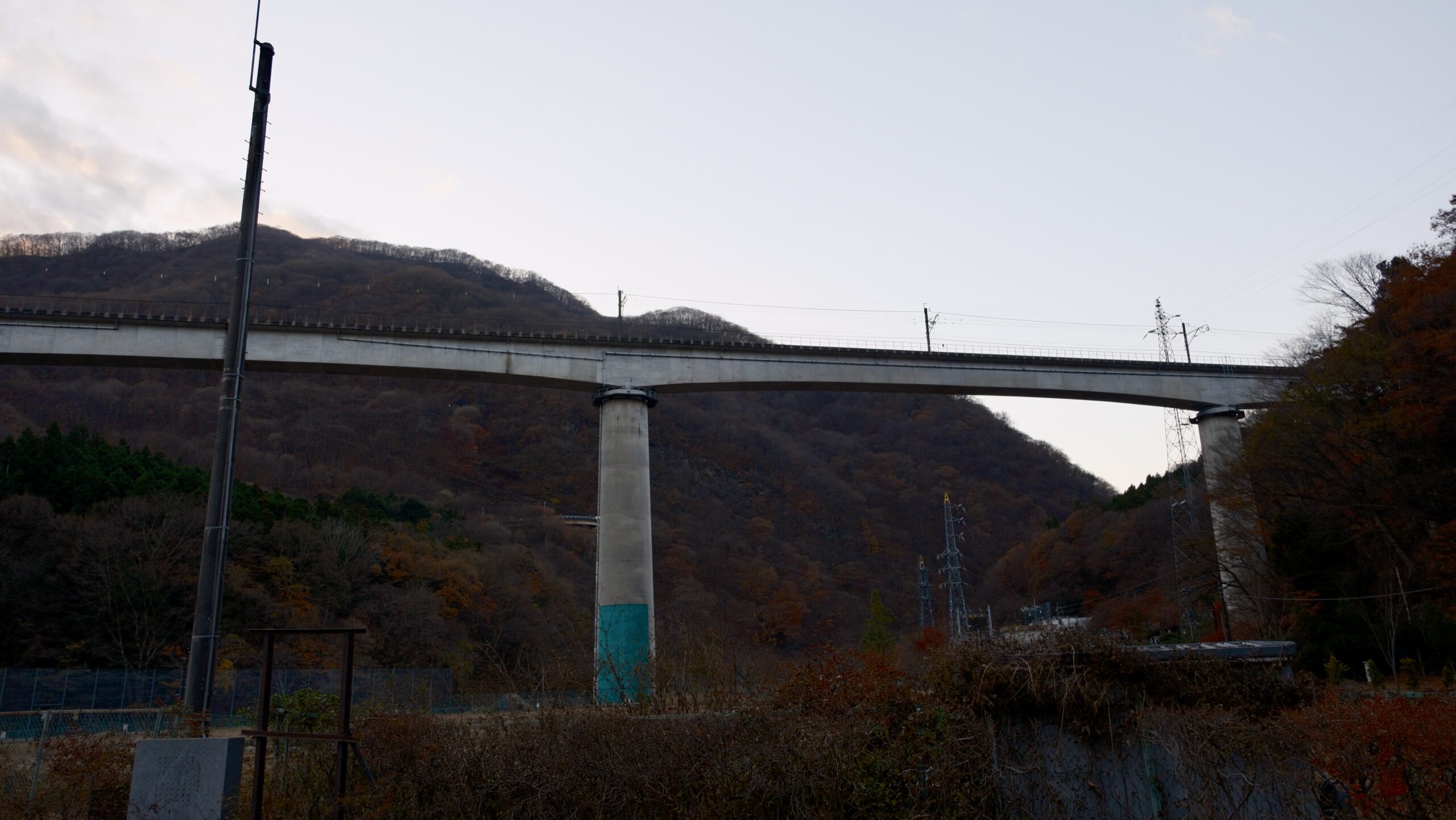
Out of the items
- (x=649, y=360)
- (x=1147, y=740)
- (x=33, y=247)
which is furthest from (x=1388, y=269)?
(x=33, y=247)

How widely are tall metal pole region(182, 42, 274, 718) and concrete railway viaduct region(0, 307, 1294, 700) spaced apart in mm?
13573

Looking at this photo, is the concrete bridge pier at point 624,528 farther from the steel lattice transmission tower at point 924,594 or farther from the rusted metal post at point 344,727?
the steel lattice transmission tower at point 924,594

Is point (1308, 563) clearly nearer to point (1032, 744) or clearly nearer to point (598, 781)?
point (1032, 744)

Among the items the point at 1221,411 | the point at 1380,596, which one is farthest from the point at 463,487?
the point at 1380,596

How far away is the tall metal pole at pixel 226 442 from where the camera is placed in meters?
11.5

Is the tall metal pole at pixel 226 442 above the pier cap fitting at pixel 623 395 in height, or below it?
below

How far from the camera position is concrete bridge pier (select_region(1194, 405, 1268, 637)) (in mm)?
35062

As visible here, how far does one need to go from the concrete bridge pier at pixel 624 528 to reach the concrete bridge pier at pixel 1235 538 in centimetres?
2125

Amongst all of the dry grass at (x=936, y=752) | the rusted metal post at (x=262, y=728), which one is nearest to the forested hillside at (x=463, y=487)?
the dry grass at (x=936, y=752)

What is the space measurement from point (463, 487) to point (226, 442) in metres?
73.8

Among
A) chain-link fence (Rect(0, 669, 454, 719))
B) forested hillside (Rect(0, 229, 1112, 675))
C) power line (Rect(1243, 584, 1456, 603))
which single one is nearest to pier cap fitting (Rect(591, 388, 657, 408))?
forested hillside (Rect(0, 229, 1112, 675))

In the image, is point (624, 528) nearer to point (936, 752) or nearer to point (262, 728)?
point (262, 728)

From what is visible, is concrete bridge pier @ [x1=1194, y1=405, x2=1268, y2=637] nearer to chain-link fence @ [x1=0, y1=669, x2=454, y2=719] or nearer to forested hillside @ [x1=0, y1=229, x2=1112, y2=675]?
forested hillside @ [x1=0, y1=229, x2=1112, y2=675]

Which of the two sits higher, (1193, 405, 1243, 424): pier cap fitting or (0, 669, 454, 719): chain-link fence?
(1193, 405, 1243, 424): pier cap fitting
